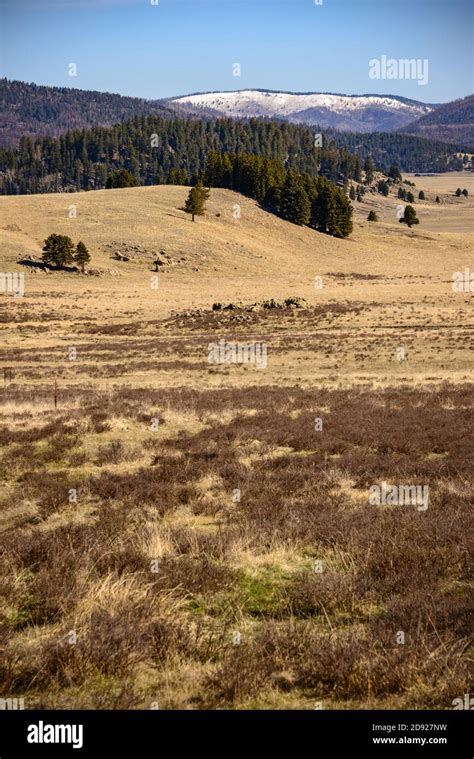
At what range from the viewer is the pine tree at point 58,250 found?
80.6 meters

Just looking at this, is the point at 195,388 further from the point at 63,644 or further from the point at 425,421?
the point at 63,644

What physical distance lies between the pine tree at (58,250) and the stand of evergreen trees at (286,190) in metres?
54.5

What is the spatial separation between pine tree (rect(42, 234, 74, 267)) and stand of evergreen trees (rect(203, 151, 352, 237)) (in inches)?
2145

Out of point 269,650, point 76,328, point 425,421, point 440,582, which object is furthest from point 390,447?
point 76,328

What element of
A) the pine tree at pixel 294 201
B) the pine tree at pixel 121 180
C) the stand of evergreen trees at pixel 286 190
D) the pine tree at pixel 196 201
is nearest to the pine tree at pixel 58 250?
the pine tree at pixel 196 201

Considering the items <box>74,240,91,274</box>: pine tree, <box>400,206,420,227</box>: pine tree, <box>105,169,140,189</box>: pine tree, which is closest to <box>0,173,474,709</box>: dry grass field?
<box>74,240,91,274</box>: pine tree

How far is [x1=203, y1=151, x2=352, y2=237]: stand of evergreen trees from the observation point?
4793 inches

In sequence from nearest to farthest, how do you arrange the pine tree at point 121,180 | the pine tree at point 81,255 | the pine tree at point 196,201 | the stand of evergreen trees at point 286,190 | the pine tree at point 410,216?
the pine tree at point 81,255, the pine tree at point 196,201, the stand of evergreen trees at point 286,190, the pine tree at point 121,180, the pine tree at point 410,216

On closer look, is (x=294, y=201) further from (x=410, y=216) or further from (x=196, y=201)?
(x=410, y=216)

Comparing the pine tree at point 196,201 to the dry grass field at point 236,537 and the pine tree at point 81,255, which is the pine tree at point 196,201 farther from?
the dry grass field at point 236,537

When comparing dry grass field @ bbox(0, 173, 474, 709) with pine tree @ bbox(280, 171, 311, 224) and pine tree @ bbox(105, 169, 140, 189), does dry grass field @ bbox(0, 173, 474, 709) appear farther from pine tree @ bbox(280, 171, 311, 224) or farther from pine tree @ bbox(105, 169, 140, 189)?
pine tree @ bbox(105, 169, 140, 189)

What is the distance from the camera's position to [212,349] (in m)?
45.0

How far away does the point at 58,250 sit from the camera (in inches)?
3191
